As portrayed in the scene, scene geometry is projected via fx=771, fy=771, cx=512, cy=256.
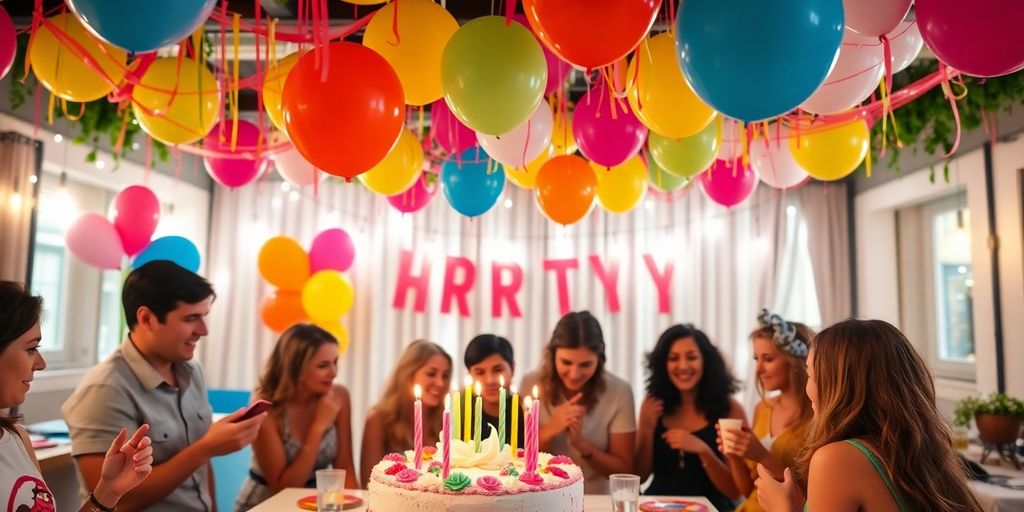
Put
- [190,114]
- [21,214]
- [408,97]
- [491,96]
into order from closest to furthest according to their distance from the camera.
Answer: [491,96]
[408,97]
[190,114]
[21,214]

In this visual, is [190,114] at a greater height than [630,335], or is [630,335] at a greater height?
[190,114]

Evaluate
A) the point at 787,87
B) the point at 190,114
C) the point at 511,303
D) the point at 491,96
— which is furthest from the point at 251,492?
the point at 511,303

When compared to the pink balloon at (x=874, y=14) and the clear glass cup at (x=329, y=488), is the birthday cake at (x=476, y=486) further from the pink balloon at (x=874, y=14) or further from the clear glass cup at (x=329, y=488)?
the pink balloon at (x=874, y=14)

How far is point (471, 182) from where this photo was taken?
3.48 metres

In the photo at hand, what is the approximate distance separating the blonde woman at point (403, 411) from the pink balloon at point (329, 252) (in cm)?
227

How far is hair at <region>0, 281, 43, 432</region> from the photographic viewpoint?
5.62ft

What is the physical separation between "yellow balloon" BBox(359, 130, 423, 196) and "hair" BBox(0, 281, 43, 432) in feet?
5.30

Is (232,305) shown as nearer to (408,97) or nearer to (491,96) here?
(408,97)

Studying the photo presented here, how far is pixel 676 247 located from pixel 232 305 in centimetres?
378

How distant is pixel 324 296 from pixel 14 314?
3.75m

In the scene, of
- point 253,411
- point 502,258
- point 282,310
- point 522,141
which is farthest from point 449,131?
point 502,258

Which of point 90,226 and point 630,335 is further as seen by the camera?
point 630,335

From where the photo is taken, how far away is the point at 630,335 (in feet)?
20.6

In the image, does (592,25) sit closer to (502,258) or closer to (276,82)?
(276,82)
